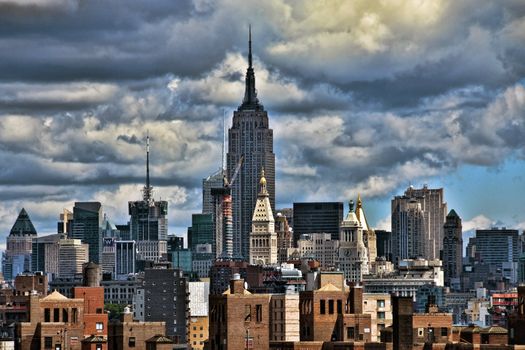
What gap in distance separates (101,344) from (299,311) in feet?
77.6

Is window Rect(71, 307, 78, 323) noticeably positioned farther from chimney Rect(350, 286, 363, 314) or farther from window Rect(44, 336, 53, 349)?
chimney Rect(350, 286, 363, 314)

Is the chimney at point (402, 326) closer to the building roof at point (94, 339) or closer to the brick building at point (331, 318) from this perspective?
the brick building at point (331, 318)

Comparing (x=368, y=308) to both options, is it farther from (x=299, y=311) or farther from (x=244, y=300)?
(x=244, y=300)

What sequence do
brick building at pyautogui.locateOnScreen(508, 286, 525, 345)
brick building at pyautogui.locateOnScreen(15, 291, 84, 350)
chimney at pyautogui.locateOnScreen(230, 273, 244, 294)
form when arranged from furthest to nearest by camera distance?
chimney at pyautogui.locateOnScreen(230, 273, 244, 294) < brick building at pyautogui.locateOnScreen(15, 291, 84, 350) < brick building at pyautogui.locateOnScreen(508, 286, 525, 345)

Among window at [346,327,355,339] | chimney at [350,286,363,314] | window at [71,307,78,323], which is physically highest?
chimney at [350,286,363,314]

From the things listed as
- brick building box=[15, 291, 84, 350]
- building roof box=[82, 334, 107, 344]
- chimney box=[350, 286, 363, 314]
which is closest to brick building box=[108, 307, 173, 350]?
building roof box=[82, 334, 107, 344]

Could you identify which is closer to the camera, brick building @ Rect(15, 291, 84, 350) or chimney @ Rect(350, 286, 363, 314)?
brick building @ Rect(15, 291, 84, 350)

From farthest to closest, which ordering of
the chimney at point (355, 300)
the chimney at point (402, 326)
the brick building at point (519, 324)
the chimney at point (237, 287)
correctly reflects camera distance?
the chimney at point (355, 300) → the chimney at point (237, 287) → the chimney at point (402, 326) → the brick building at point (519, 324)

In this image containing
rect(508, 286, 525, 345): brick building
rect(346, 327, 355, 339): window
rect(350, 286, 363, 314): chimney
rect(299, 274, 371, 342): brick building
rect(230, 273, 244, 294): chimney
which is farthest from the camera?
rect(350, 286, 363, 314): chimney

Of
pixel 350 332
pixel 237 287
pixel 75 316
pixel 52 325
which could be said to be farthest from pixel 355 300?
pixel 52 325

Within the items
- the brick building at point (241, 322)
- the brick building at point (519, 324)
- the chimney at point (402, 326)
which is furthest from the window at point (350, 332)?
the brick building at point (519, 324)

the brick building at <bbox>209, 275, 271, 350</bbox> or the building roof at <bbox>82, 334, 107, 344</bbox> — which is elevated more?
the brick building at <bbox>209, 275, 271, 350</bbox>

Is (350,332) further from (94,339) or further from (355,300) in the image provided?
(94,339)

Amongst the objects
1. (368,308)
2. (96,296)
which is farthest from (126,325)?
(368,308)
